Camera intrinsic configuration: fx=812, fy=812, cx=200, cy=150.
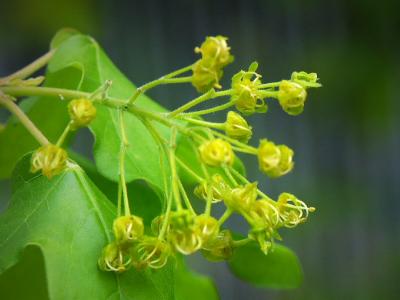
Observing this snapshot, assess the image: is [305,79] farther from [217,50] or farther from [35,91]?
[35,91]

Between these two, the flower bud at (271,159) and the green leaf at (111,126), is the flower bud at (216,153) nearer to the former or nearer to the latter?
the flower bud at (271,159)

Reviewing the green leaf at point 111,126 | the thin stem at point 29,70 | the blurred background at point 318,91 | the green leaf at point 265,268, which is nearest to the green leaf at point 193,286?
the green leaf at point 265,268

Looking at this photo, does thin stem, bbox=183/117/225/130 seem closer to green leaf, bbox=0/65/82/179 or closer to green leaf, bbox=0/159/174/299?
green leaf, bbox=0/159/174/299

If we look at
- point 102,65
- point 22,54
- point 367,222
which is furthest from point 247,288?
point 102,65

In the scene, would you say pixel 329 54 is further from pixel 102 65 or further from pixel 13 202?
pixel 13 202

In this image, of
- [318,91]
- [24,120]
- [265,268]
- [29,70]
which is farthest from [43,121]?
[318,91]

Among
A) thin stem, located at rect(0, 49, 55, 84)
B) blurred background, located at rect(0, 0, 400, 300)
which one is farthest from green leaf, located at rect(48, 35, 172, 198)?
blurred background, located at rect(0, 0, 400, 300)

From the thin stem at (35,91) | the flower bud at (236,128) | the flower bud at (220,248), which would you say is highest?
the thin stem at (35,91)
